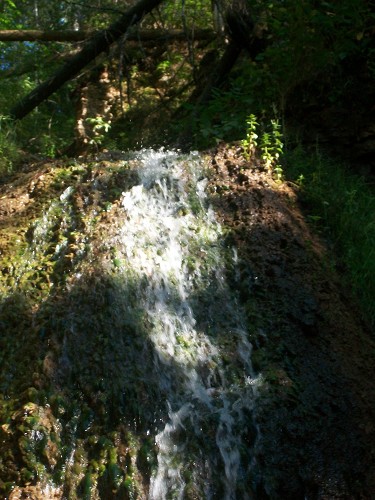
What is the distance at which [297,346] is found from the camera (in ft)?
13.9

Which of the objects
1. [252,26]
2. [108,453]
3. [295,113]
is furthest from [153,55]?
[108,453]

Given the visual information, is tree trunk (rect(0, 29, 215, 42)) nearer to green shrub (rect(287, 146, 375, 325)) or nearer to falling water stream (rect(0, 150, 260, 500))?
green shrub (rect(287, 146, 375, 325))

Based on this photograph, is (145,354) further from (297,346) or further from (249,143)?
(249,143)

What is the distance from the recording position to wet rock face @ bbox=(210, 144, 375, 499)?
3594 millimetres

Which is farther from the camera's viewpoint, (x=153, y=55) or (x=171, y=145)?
(x=153, y=55)

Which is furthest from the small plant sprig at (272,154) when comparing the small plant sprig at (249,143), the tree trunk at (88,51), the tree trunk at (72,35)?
the tree trunk at (72,35)

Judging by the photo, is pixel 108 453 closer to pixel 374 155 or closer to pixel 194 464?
Answer: pixel 194 464

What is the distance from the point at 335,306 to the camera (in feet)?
15.0

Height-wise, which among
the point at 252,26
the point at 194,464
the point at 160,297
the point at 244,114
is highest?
the point at 252,26

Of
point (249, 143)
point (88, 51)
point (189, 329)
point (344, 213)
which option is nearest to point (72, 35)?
point (88, 51)

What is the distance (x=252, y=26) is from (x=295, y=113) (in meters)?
1.29

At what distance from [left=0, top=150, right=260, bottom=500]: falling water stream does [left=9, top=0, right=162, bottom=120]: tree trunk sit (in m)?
2.87

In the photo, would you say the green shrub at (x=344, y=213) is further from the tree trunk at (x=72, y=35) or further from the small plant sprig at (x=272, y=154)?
the tree trunk at (x=72, y=35)

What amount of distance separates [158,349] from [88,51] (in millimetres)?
4579
